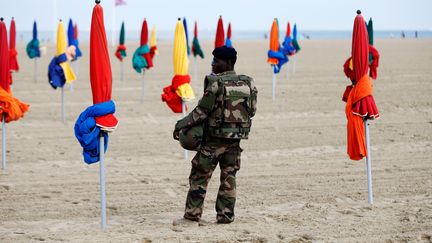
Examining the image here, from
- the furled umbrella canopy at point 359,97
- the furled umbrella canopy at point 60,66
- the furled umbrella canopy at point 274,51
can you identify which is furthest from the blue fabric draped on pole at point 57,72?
the furled umbrella canopy at point 359,97

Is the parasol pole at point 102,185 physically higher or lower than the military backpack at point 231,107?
lower

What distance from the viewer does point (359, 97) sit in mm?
8477

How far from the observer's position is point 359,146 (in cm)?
854

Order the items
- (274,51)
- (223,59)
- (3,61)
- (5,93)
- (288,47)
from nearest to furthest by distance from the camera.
→ (223,59)
(5,93)
(3,61)
(274,51)
(288,47)

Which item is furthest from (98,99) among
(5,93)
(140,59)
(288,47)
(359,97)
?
(288,47)

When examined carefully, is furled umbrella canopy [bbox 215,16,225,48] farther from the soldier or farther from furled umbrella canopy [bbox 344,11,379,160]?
the soldier

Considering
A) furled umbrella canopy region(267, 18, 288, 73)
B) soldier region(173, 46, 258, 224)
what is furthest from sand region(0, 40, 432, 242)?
furled umbrella canopy region(267, 18, 288, 73)

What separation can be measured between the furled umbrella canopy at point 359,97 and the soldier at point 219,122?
177 centimetres

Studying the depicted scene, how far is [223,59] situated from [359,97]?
2.08 m

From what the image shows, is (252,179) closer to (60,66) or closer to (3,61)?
(3,61)

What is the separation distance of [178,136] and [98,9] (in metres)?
1.55

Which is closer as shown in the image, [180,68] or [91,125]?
[91,125]

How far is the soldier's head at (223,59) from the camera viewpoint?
23.7 feet

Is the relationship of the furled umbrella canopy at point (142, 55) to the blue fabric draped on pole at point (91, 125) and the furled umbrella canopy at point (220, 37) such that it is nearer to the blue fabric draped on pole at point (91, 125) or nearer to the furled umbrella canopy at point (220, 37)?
the furled umbrella canopy at point (220, 37)
